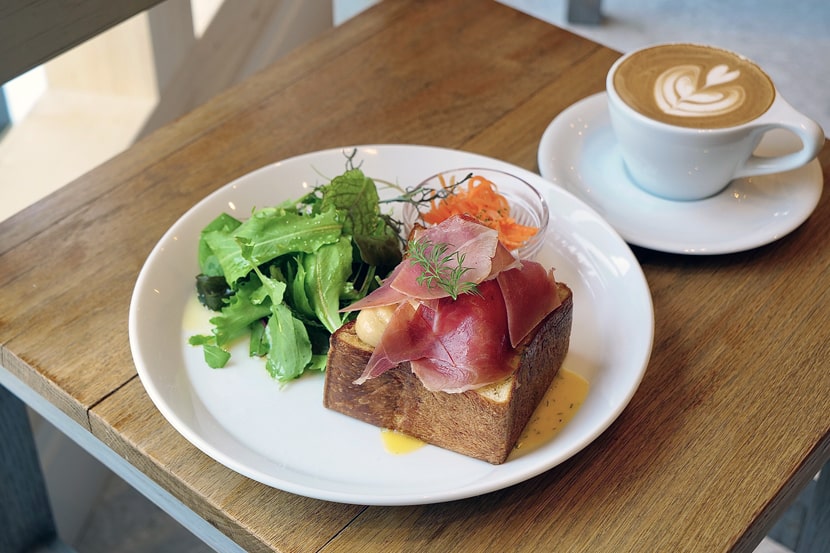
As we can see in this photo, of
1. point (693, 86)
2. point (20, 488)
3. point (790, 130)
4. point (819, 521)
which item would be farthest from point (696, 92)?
point (20, 488)

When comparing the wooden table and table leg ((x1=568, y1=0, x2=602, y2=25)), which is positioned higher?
the wooden table

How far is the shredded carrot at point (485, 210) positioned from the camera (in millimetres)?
1125

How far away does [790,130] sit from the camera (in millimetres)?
1212

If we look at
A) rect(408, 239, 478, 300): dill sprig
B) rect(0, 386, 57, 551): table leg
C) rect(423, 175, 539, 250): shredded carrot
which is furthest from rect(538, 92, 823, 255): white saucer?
rect(0, 386, 57, 551): table leg

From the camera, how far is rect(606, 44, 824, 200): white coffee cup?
1193 mm

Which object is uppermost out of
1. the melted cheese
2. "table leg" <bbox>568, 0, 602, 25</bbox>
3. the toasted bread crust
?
the melted cheese

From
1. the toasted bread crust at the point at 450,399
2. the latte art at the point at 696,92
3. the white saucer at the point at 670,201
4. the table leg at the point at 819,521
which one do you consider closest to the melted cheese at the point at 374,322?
the toasted bread crust at the point at 450,399

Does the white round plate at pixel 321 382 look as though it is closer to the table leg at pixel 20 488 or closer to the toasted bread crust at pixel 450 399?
the toasted bread crust at pixel 450 399

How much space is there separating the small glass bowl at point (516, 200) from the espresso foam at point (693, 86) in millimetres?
200

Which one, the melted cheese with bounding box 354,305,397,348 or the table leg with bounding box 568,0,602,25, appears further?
the table leg with bounding box 568,0,602,25

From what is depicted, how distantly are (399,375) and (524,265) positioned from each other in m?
0.18

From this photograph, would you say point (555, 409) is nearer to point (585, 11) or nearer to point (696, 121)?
point (696, 121)

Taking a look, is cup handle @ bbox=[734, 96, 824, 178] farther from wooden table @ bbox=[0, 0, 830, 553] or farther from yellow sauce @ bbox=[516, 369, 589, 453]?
yellow sauce @ bbox=[516, 369, 589, 453]

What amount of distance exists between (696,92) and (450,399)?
63 centimetres
